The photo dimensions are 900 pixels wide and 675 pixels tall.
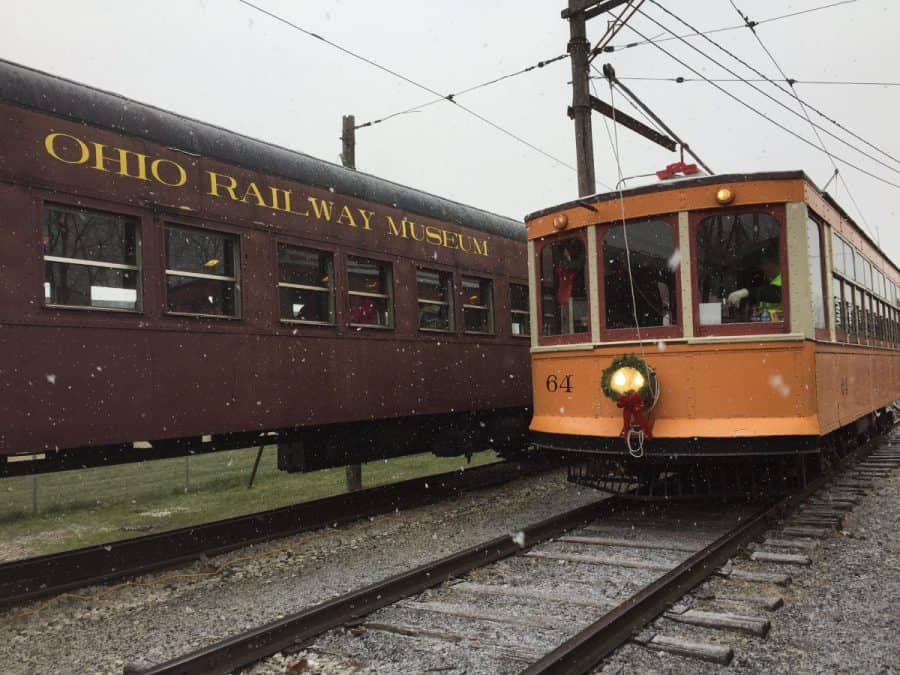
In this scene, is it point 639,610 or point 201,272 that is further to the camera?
point 201,272

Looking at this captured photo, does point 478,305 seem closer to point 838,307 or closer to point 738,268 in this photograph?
point 738,268

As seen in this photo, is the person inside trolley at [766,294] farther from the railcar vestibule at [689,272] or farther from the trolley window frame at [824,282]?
the trolley window frame at [824,282]

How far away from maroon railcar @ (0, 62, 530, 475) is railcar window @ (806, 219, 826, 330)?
383 cm

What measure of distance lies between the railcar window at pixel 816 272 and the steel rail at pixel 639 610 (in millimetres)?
1691

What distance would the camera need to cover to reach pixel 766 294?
605 centimetres

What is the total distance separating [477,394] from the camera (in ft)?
29.5

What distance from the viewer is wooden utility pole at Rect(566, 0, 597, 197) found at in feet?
34.6

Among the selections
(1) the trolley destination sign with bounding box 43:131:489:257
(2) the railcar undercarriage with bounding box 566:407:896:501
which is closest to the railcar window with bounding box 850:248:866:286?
(2) the railcar undercarriage with bounding box 566:407:896:501

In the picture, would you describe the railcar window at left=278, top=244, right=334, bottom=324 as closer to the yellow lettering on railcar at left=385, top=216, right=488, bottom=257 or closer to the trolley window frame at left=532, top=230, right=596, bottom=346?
the yellow lettering on railcar at left=385, top=216, right=488, bottom=257

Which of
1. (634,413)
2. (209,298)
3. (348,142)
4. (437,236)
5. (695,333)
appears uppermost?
(348,142)

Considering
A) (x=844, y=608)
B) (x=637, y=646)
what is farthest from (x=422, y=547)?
(x=844, y=608)

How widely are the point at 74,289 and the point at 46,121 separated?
3.73 ft

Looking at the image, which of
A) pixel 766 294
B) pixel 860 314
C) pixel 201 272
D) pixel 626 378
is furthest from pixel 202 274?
pixel 860 314

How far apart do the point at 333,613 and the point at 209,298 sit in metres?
3.08
